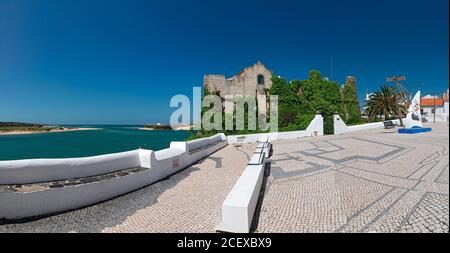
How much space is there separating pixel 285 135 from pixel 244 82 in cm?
786

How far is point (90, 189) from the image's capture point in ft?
15.8

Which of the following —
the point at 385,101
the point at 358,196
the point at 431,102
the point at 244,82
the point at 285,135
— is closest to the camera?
the point at 358,196

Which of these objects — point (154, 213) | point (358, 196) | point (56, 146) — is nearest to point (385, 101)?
point (358, 196)

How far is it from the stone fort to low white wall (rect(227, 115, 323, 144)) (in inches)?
250

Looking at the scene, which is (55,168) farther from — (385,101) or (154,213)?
(385,101)

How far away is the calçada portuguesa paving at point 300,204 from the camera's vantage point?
12.4 ft

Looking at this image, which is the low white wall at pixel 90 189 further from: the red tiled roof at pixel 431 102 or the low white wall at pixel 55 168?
the red tiled roof at pixel 431 102

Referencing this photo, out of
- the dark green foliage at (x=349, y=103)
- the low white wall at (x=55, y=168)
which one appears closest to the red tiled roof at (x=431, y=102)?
the dark green foliage at (x=349, y=103)

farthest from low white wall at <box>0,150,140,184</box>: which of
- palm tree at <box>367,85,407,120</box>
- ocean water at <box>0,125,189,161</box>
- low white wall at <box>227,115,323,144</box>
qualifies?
palm tree at <box>367,85,407,120</box>

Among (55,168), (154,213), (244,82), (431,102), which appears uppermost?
(244,82)

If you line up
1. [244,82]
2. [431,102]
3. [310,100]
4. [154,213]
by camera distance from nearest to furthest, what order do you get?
[154,213] < [244,82] < [310,100] < [431,102]
